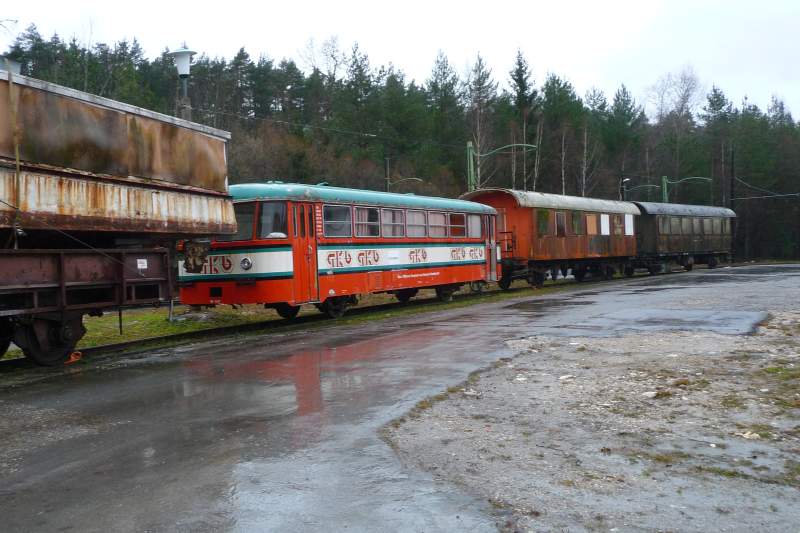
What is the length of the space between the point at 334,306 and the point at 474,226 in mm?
7597

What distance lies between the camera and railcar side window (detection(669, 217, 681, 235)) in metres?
37.4

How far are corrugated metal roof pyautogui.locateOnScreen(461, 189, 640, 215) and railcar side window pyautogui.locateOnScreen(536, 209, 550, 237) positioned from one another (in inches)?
9.3

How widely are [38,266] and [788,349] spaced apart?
10272mm

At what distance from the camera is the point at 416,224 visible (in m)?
19.0

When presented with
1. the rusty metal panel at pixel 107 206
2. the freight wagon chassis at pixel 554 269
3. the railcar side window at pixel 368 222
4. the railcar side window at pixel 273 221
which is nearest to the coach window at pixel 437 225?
the railcar side window at pixel 368 222

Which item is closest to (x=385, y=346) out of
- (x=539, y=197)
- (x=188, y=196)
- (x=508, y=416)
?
(x=188, y=196)

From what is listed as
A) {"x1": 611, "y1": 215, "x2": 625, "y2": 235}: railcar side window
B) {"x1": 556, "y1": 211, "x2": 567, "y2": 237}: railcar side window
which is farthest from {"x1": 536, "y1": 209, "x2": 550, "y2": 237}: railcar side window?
{"x1": 611, "y1": 215, "x2": 625, "y2": 235}: railcar side window

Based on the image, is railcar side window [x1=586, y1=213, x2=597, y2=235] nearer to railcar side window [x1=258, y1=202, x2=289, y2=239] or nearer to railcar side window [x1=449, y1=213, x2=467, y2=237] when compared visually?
railcar side window [x1=449, y1=213, x2=467, y2=237]

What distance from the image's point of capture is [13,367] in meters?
10.3

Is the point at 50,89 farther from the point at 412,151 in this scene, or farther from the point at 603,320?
the point at 412,151

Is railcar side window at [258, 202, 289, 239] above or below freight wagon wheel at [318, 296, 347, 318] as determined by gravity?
above

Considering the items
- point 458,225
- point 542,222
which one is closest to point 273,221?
point 458,225

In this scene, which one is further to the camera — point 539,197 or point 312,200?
point 539,197

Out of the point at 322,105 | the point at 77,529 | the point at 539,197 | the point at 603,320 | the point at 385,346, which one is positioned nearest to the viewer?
the point at 77,529
